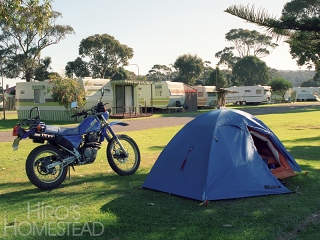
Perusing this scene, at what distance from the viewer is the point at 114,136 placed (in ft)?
21.9

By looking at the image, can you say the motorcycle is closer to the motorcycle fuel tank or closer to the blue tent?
the motorcycle fuel tank

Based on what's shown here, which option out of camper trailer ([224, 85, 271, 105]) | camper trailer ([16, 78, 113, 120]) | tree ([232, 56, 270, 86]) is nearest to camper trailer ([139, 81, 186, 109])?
camper trailer ([16, 78, 113, 120])

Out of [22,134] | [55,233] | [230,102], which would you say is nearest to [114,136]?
[22,134]

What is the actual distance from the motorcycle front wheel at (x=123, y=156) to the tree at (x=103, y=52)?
1797 inches

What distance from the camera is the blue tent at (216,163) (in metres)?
5.16

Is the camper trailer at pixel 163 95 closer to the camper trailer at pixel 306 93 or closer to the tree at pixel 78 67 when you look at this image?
the tree at pixel 78 67

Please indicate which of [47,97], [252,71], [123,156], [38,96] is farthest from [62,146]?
[252,71]

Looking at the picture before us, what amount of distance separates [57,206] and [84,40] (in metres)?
48.7

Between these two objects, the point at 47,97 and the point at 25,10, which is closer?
the point at 25,10

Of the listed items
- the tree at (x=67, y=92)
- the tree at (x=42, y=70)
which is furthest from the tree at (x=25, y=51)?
the tree at (x=67, y=92)

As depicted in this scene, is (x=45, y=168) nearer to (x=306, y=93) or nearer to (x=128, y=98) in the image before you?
(x=128, y=98)

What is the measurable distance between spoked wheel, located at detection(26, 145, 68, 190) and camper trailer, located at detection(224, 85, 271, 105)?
38.4 meters

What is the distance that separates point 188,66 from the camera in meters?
61.9

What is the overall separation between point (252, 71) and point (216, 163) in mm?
60423
